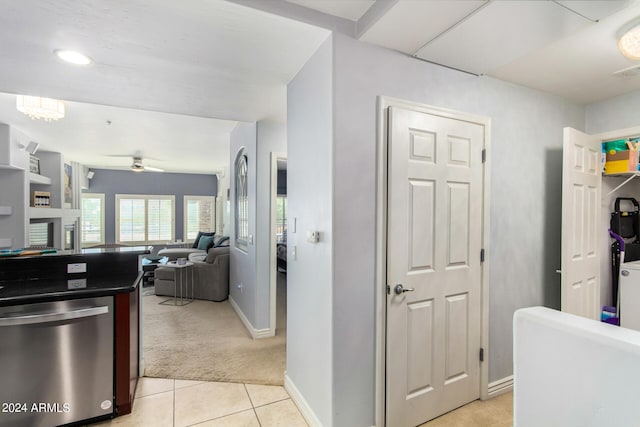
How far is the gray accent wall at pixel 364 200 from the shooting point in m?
1.76

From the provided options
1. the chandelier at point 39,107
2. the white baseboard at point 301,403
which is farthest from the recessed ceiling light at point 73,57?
the white baseboard at point 301,403

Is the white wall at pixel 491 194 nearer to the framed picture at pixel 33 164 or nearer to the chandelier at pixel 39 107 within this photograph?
the chandelier at pixel 39 107

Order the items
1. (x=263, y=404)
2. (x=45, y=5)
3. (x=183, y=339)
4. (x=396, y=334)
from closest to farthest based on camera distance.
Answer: (x=45, y=5) < (x=396, y=334) < (x=263, y=404) < (x=183, y=339)

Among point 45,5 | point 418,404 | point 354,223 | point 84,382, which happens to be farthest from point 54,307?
point 418,404

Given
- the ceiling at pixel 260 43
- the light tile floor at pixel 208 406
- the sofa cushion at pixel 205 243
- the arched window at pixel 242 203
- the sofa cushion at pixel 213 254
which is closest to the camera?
the ceiling at pixel 260 43

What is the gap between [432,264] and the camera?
2.00 m

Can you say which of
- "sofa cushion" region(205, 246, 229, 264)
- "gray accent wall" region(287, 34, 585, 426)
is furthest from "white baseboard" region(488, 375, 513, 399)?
"sofa cushion" region(205, 246, 229, 264)

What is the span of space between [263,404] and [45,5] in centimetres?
270

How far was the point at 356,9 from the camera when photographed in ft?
5.40

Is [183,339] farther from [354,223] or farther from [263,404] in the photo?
[354,223]

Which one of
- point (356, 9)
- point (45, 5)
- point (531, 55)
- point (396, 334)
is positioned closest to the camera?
point (45, 5)

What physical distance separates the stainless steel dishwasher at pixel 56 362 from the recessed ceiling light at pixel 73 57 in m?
1.55

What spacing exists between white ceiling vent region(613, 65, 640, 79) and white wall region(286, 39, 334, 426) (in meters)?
2.16

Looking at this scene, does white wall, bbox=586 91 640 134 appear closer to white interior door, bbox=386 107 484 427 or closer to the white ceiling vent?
the white ceiling vent
